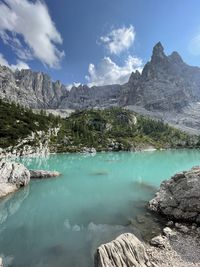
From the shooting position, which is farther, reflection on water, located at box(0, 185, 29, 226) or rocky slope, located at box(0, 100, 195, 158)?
rocky slope, located at box(0, 100, 195, 158)

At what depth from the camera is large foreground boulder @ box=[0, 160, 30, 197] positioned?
31125 mm

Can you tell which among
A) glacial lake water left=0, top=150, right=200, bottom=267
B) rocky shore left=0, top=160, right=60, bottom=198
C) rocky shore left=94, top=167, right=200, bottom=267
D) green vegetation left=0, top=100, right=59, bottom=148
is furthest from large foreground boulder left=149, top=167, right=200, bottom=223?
green vegetation left=0, top=100, right=59, bottom=148

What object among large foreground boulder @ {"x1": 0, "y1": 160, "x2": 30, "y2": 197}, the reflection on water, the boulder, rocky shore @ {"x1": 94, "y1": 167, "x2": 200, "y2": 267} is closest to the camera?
A: rocky shore @ {"x1": 94, "y1": 167, "x2": 200, "y2": 267}

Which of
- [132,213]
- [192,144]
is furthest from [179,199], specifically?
[192,144]

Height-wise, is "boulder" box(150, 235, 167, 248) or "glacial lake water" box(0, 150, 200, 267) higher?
"boulder" box(150, 235, 167, 248)

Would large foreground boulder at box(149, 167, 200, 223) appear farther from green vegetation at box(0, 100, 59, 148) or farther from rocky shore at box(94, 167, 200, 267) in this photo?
green vegetation at box(0, 100, 59, 148)

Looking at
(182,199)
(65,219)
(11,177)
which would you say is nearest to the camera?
(182,199)

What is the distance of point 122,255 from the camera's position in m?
12.2

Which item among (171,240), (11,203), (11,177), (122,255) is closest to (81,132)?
(11,177)

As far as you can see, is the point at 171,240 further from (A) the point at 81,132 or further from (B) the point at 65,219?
(A) the point at 81,132

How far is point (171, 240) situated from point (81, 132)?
117 metres

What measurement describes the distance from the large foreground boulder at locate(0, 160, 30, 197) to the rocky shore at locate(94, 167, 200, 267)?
1900 centimetres

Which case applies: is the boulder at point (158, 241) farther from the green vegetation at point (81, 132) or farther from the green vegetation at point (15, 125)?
the green vegetation at point (81, 132)

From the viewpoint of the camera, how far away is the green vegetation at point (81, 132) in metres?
91.7
